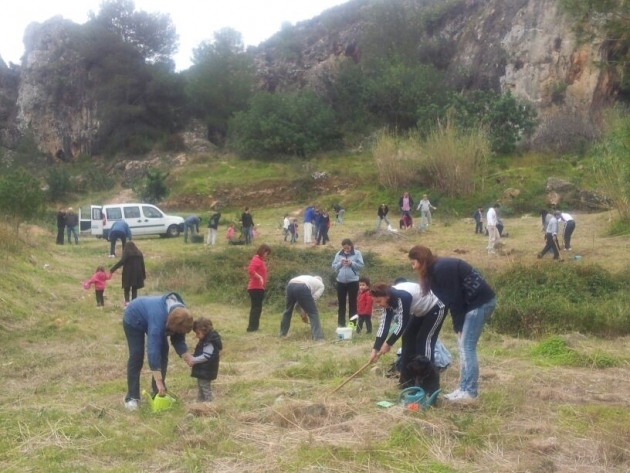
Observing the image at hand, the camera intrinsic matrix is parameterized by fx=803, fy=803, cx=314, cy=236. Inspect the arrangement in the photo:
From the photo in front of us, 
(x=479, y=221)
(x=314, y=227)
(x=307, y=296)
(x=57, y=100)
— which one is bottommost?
(x=307, y=296)

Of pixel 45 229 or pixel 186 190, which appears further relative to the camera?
pixel 186 190

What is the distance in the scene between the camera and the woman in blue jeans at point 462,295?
697cm

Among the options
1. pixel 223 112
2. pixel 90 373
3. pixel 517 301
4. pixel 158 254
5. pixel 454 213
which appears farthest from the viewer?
pixel 223 112

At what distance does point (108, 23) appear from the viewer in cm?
5416

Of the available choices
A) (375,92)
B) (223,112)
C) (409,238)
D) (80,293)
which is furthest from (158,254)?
(223,112)

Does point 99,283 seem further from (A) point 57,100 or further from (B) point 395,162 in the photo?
(A) point 57,100

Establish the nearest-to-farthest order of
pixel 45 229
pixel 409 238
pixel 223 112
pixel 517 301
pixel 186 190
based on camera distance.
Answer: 1. pixel 517 301
2. pixel 409 238
3. pixel 45 229
4. pixel 186 190
5. pixel 223 112

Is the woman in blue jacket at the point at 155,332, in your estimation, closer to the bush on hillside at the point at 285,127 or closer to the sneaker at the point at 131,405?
the sneaker at the point at 131,405

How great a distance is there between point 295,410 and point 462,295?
5.82 ft

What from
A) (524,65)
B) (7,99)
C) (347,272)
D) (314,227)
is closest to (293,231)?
(314,227)

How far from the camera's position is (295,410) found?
688 centimetres

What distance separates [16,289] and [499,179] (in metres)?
25.0

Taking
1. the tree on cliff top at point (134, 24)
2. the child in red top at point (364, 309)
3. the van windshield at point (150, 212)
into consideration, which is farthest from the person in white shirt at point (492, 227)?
the tree on cliff top at point (134, 24)

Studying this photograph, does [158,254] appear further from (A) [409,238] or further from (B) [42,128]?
(B) [42,128]
